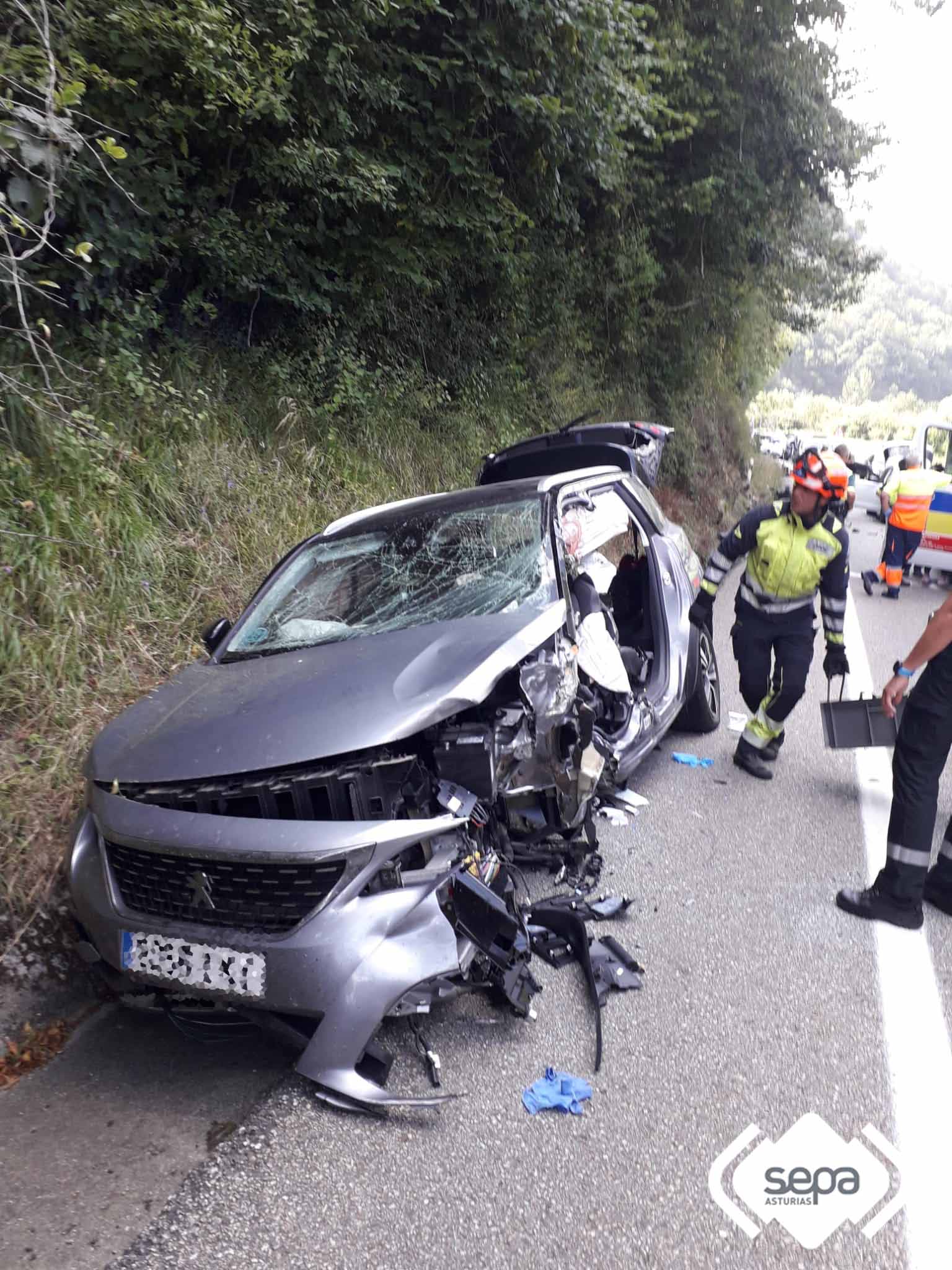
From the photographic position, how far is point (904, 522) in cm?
1041

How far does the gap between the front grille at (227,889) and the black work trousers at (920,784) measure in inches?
89.6

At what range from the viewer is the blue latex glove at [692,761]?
5160 millimetres

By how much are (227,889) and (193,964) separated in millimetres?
216

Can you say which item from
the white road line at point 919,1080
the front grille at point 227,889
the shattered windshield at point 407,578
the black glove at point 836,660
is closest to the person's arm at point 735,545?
the black glove at point 836,660

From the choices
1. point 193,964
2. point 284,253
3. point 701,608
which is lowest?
point 193,964

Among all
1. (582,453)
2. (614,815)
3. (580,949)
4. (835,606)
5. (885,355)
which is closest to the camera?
(580,949)

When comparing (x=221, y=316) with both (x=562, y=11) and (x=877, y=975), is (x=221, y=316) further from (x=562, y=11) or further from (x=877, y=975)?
(x=877, y=975)

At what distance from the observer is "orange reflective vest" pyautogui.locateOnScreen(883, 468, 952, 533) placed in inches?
402

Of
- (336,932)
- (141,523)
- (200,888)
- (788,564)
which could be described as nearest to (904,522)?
(788,564)

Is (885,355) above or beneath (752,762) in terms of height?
above

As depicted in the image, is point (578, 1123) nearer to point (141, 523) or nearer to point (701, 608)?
point (701, 608)

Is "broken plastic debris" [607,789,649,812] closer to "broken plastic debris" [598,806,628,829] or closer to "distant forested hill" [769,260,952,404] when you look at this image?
"broken plastic debris" [598,806,628,829]


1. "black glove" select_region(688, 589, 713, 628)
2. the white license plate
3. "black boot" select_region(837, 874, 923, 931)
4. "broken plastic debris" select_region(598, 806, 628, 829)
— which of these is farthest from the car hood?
"black glove" select_region(688, 589, 713, 628)

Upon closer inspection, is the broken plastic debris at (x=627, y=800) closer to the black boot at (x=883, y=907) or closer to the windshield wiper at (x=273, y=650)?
the black boot at (x=883, y=907)
